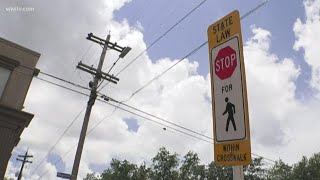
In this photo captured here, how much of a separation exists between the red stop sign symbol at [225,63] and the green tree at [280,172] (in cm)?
5745

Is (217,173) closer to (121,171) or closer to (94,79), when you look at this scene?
(121,171)

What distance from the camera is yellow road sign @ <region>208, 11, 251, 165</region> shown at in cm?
301

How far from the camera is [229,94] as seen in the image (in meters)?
3.27

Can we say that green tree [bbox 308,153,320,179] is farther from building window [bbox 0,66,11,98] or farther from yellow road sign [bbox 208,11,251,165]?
yellow road sign [bbox 208,11,251,165]

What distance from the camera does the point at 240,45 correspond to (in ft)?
10.9

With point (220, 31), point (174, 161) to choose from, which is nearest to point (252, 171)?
point (174, 161)

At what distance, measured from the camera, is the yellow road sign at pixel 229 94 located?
9.89 ft

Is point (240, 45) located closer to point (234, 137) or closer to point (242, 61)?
point (242, 61)

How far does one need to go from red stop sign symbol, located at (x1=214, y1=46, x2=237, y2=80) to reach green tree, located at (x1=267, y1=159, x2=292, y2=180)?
57.5m

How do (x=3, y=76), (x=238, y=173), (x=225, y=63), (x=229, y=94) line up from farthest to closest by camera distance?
(x=3, y=76) → (x=225, y=63) → (x=229, y=94) → (x=238, y=173)

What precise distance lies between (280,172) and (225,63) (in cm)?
5944

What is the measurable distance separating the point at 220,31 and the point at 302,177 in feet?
182

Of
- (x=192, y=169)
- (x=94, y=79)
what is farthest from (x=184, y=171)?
(x=94, y=79)

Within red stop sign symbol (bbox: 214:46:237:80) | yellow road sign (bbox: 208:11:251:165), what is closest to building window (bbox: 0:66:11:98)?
yellow road sign (bbox: 208:11:251:165)
